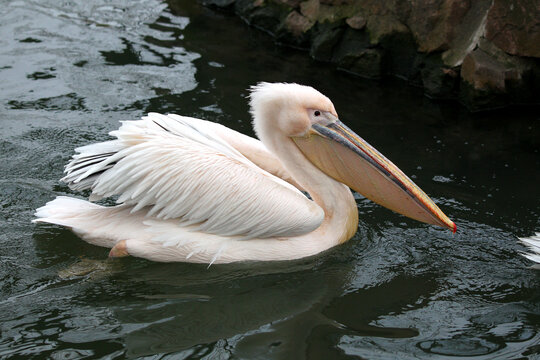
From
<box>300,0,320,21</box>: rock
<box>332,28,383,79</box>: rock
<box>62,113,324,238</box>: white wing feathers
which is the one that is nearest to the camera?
<box>62,113,324,238</box>: white wing feathers

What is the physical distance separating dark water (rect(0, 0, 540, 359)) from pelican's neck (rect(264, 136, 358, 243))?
19cm

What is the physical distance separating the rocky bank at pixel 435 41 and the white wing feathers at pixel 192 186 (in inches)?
121

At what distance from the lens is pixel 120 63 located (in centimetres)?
676

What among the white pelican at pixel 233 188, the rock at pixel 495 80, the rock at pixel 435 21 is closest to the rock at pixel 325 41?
the rock at pixel 435 21

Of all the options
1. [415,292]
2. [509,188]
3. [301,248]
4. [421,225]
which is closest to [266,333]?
[301,248]

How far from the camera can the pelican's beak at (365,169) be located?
154 inches

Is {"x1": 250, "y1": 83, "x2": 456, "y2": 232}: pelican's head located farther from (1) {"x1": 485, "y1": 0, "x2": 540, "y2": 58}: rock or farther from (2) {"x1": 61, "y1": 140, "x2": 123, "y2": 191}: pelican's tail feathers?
(1) {"x1": 485, "y1": 0, "x2": 540, "y2": 58}: rock

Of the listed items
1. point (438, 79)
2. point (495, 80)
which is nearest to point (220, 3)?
point (438, 79)

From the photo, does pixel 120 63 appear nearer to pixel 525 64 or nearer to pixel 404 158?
pixel 404 158

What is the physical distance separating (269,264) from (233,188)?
21.5 inches

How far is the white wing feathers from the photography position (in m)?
3.78

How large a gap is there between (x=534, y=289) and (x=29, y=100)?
4.41m

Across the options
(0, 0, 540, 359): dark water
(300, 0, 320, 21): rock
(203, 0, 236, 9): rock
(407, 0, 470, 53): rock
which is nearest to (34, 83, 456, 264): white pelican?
(0, 0, 540, 359): dark water

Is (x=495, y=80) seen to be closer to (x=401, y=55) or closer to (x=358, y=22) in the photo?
(x=401, y=55)
